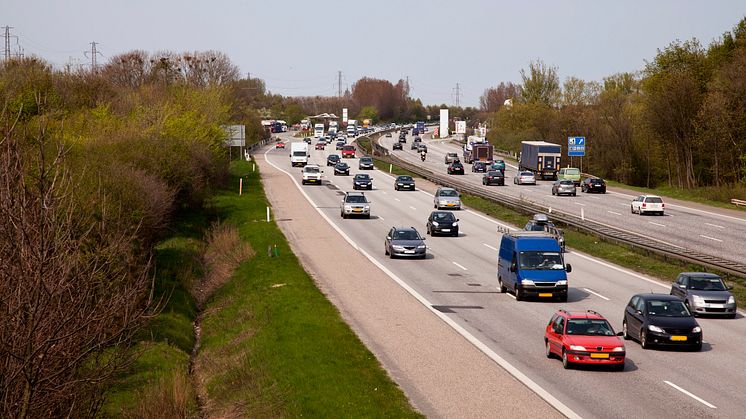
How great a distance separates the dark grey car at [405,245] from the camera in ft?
159

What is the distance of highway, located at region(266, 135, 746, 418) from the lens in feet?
75.7

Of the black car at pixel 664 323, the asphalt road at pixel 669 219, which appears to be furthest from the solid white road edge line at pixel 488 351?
the asphalt road at pixel 669 219

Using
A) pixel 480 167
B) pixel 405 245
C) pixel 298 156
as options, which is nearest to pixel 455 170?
pixel 480 167

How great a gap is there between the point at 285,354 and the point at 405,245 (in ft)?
66.1

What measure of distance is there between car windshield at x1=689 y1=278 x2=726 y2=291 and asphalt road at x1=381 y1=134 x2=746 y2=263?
1456 cm

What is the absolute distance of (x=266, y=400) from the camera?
24828 mm

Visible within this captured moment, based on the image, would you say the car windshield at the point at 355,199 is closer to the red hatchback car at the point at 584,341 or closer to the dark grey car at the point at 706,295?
the dark grey car at the point at 706,295

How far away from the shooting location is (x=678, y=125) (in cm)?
10150

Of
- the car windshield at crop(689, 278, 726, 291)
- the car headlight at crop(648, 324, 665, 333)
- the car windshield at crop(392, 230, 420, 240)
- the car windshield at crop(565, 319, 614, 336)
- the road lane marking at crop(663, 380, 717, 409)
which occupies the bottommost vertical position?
the car windshield at crop(392, 230, 420, 240)

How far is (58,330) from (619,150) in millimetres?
108618

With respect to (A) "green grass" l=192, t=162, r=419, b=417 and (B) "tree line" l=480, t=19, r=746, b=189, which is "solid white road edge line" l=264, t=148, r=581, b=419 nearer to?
(A) "green grass" l=192, t=162, r=419, b=417

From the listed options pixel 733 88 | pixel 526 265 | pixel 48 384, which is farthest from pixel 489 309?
pixel 733 88

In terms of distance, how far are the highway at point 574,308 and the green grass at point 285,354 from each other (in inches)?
152


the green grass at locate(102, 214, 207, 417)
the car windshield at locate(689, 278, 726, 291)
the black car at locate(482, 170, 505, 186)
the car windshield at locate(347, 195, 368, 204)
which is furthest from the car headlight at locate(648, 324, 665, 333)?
the black car at locate(482, 170, 505, 186)
